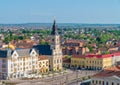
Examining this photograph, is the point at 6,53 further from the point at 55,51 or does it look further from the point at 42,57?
the point at 55,51

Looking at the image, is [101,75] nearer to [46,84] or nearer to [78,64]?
[46,84]

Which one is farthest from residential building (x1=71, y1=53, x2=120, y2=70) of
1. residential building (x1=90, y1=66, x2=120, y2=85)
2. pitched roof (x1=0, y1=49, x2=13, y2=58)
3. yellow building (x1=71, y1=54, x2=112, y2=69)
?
residential building (x1=90, y1=66, x2=120, y2=85)

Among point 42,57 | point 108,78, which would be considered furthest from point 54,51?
point 108,78

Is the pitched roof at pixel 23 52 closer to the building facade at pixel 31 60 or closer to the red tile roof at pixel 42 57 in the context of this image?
the building facade at pixel 31 60

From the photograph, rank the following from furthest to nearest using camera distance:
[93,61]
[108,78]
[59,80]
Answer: [93,61]
[59,80]
[108,78]

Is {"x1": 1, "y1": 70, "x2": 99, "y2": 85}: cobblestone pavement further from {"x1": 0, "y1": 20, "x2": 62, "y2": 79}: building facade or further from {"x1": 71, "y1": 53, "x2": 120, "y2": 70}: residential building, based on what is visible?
{"x1": 71, "y1": 53, "x2": 120, "y2": 70}: residential building

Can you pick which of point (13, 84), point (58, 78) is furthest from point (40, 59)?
point (13, 84)

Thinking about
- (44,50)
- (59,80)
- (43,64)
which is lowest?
(59,80)

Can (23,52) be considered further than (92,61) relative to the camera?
No

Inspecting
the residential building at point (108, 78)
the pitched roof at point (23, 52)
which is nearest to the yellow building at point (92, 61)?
the pitched roof at point (23, 52)
